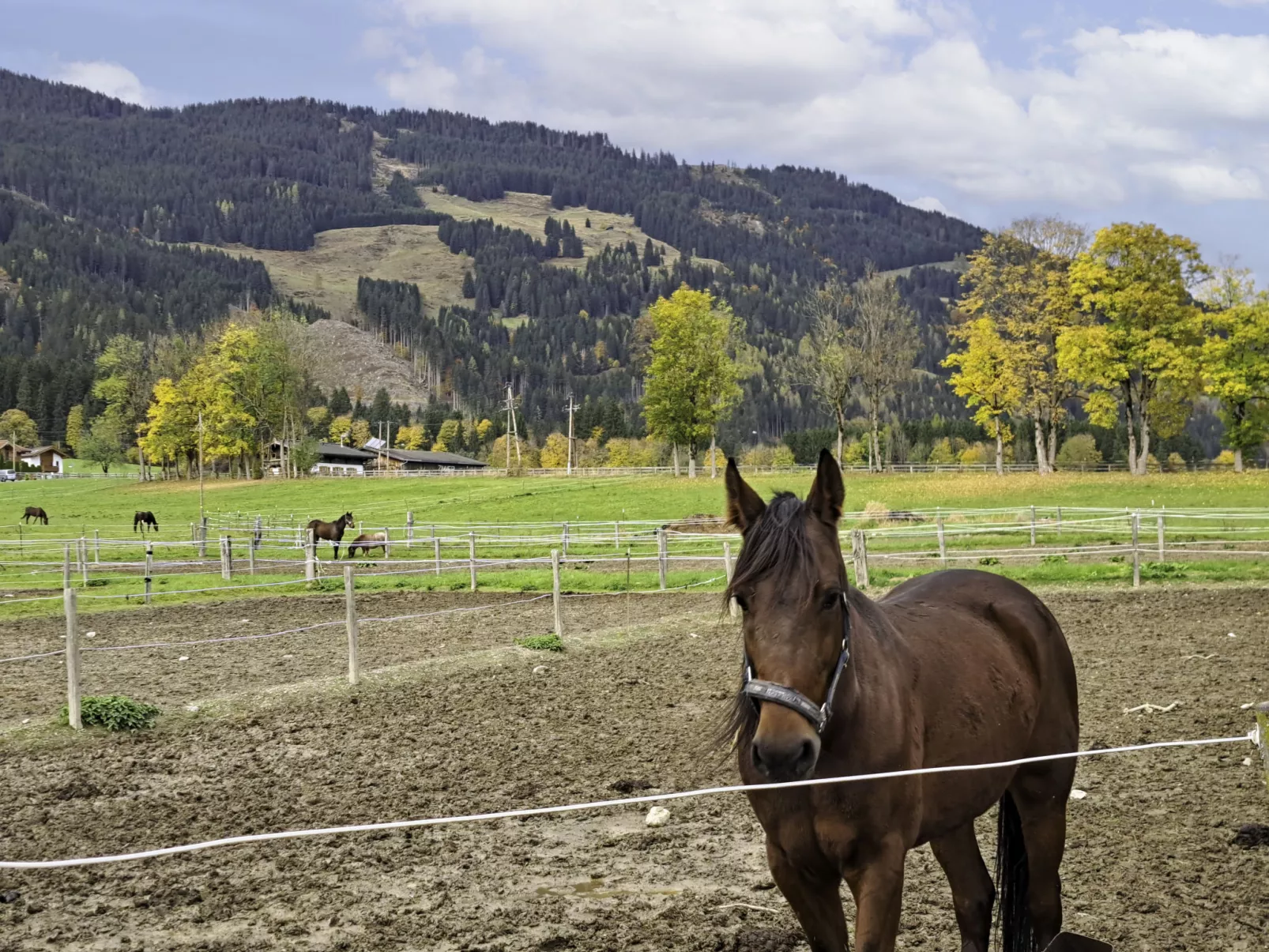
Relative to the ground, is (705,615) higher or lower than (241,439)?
lower

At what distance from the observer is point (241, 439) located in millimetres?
74688

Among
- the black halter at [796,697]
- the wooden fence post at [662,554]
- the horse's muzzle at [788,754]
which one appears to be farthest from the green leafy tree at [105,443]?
the horse's muzzle at [788,754]

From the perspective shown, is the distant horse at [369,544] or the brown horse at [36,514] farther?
the brown horse at [36,514]

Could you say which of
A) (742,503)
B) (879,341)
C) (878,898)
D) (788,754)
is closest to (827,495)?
(742,503)

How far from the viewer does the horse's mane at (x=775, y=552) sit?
130 inches

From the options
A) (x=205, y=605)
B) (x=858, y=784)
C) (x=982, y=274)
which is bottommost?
(x=205, y=605)

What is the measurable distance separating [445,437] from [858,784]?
145274 mm

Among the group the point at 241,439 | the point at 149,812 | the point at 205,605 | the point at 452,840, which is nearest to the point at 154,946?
the point at 452,840

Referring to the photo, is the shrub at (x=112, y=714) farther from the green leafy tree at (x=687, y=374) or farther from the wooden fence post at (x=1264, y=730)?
the green leafy tree at (x=687, y=374)

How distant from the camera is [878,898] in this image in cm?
332

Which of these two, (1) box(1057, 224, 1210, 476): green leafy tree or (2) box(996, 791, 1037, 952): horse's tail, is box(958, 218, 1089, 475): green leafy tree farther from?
(2) box(996, 791, 1037, 952): horse's tail

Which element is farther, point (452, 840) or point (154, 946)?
point (452, 840)

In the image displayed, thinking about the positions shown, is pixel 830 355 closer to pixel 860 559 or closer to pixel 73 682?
pixel 860 559

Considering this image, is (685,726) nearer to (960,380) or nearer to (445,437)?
(960,380)
